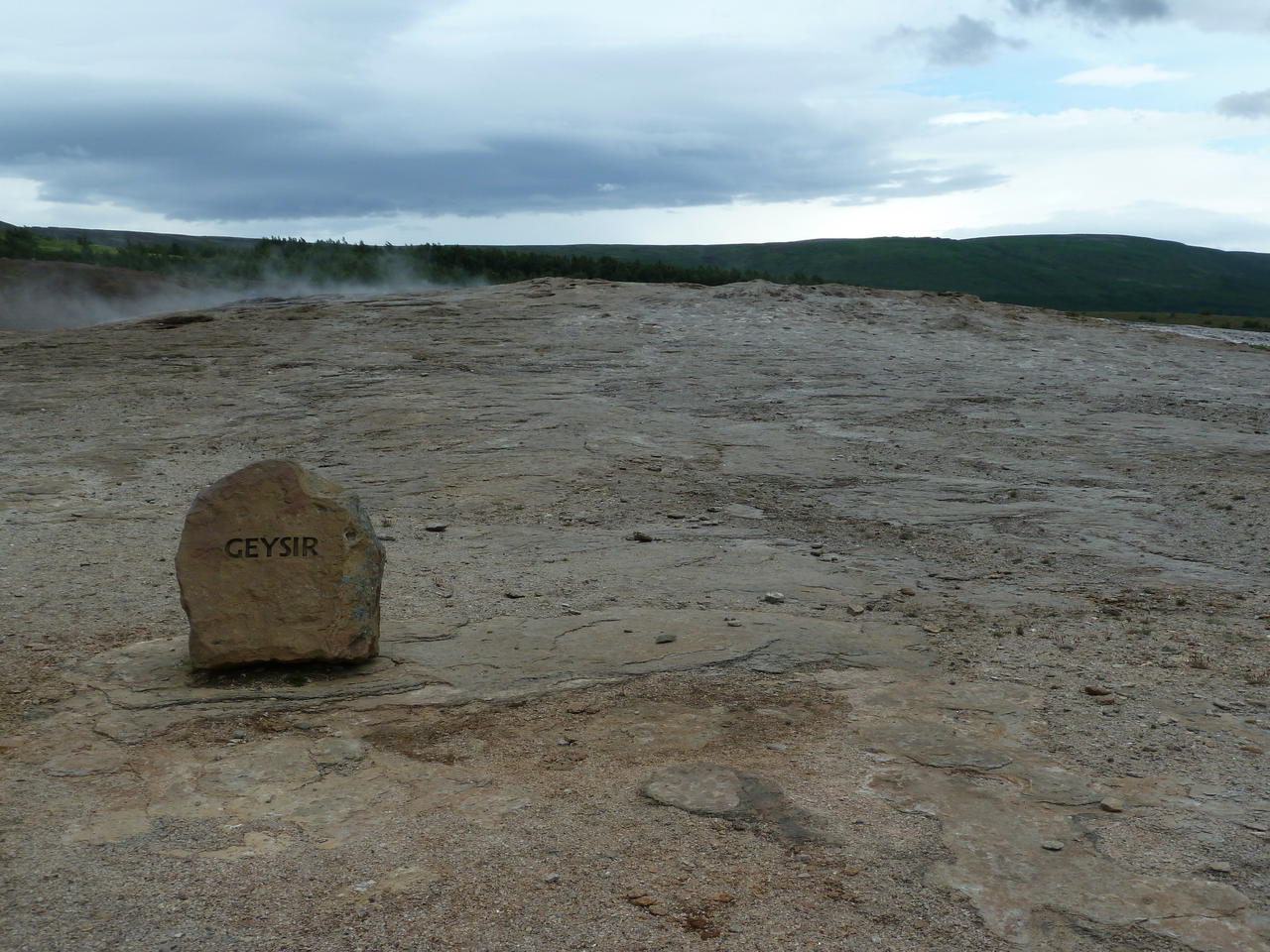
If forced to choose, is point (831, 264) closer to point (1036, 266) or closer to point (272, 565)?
point (1036, 266)

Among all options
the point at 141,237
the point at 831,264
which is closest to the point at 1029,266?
the point at 831,264

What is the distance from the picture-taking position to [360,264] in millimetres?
23969

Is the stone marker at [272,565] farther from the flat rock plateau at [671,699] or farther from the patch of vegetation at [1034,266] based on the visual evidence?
the patch of vegetation at [1034,266]

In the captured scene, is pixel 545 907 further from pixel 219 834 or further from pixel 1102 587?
pixel 1102 587

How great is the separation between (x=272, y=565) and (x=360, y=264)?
20.9 meters

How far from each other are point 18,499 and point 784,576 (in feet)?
17.1

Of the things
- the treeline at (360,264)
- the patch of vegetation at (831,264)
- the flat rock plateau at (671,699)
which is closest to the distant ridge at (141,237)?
the patch of vegetation at (831,264)

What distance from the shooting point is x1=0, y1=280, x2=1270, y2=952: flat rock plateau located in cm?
270

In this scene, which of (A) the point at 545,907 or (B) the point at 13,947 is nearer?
(B) the point at 13,947

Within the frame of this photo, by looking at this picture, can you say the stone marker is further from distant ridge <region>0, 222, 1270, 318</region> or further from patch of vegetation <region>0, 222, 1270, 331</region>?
distant ridge <region>0, 222, 1270, 318</region>

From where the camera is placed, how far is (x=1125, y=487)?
7.82 metres

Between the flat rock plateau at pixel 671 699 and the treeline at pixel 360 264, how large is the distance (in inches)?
564

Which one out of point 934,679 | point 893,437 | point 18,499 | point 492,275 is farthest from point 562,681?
point 492,275

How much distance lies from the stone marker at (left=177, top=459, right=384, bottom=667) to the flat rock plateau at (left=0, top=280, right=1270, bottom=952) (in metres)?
0.16
